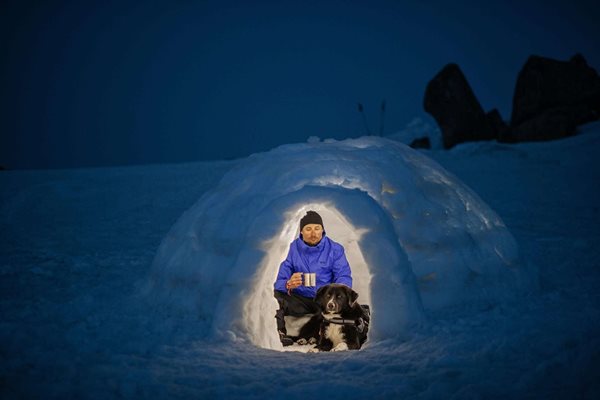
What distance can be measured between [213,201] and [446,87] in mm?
18211

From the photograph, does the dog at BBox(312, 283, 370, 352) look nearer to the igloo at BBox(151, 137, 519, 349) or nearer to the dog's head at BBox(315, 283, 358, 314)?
the dog's head at BBox(315, 283, 358, 314)

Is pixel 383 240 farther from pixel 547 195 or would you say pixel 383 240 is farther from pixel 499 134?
pixel 499 134

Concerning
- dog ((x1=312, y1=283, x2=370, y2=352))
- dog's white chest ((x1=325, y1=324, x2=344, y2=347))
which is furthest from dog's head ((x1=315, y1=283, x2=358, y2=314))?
dog's white chest ((x1=325, y1=324, x2=344, y2=347))

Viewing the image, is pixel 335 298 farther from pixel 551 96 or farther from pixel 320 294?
pixel 551 96

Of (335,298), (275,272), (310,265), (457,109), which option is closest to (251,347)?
(335,298)

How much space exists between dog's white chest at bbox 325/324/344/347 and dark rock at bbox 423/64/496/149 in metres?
18.8

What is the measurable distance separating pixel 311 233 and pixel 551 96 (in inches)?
774

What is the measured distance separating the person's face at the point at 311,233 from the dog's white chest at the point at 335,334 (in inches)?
30.9

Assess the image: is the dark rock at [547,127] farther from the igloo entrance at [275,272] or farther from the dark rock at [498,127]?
the igloo entrance at [275,272]

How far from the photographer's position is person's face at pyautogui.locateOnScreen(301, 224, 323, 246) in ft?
13.2

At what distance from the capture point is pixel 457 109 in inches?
810

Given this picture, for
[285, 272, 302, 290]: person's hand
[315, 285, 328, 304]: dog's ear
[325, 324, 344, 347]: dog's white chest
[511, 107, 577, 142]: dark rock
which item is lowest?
[325, 324, 344, 347]: dog's white chest

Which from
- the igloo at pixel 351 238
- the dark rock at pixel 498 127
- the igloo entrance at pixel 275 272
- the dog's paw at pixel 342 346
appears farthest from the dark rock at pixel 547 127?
the dog's paw at pixel 342 346

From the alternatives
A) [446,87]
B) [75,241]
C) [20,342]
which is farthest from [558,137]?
[20,342]
